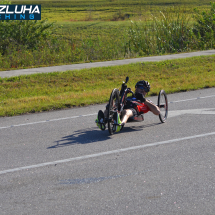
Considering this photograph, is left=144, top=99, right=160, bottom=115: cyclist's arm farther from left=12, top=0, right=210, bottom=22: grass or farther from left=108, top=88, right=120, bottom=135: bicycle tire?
left=12, top=0, right=210, bottom=22: grass

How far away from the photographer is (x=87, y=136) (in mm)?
7633

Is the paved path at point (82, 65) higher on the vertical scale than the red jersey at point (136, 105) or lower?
higher

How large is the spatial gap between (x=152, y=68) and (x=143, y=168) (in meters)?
11.1

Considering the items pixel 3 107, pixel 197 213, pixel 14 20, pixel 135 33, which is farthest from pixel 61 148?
pixel 14 20

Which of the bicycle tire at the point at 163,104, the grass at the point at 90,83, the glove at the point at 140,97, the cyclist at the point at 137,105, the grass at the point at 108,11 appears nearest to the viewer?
the cyclist at the point at 137,105

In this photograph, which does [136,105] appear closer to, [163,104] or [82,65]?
[163,104]

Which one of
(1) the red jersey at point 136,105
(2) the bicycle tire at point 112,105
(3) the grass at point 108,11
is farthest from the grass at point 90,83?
(3) the grass at point 108,11

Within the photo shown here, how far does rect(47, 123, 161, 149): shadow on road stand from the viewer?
726 cm

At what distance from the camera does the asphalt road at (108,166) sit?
15.5 ft

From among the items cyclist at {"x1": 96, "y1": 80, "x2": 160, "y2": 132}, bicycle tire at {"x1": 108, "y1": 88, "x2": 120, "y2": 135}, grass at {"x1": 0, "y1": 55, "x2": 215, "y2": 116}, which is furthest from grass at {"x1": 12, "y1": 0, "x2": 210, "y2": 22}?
bicycle tire at {"x1": 108, "y1": 88, "x2": 120, "y2": 135}

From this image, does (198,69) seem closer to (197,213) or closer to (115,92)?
(115,92)

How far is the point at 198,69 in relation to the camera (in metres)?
16.0

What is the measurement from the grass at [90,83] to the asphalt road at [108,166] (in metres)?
1.97

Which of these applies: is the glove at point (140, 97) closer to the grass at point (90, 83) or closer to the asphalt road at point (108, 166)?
the asphalt road at point (108, 166)
